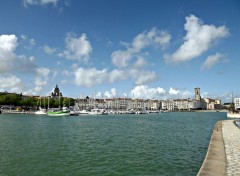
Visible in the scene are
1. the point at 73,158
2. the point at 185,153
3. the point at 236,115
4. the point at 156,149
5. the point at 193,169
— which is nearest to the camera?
the point at 193,169

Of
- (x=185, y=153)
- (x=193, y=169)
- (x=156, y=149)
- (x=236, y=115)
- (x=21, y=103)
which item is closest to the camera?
(x=193, y=169)

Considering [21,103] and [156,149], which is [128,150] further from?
[21,103]

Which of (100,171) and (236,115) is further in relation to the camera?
(236,115)

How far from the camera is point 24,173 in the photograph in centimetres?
1858

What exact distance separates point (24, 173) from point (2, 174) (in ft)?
4.65

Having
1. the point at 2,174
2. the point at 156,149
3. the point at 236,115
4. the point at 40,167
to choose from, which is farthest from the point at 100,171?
the point at 236,115

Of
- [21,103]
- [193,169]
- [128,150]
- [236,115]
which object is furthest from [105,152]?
[21,103]

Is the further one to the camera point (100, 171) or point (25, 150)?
point (25, 150)

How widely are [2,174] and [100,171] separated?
6.41 m

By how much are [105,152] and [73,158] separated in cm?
388

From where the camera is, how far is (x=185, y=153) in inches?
1033

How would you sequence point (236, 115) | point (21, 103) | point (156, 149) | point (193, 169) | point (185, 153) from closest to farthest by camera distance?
1. point (193, 169)
2. point (185, 153)
3. point (156, 149)
4. point (236, 115)
5. point (21, 103)

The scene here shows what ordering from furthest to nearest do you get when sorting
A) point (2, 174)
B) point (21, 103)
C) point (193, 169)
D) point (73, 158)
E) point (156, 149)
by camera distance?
point (21, 103) → point (156, 149) → point (73, 158) → point (193, 169) → point (2, 174)

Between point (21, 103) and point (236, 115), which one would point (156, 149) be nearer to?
point (236, 115)
